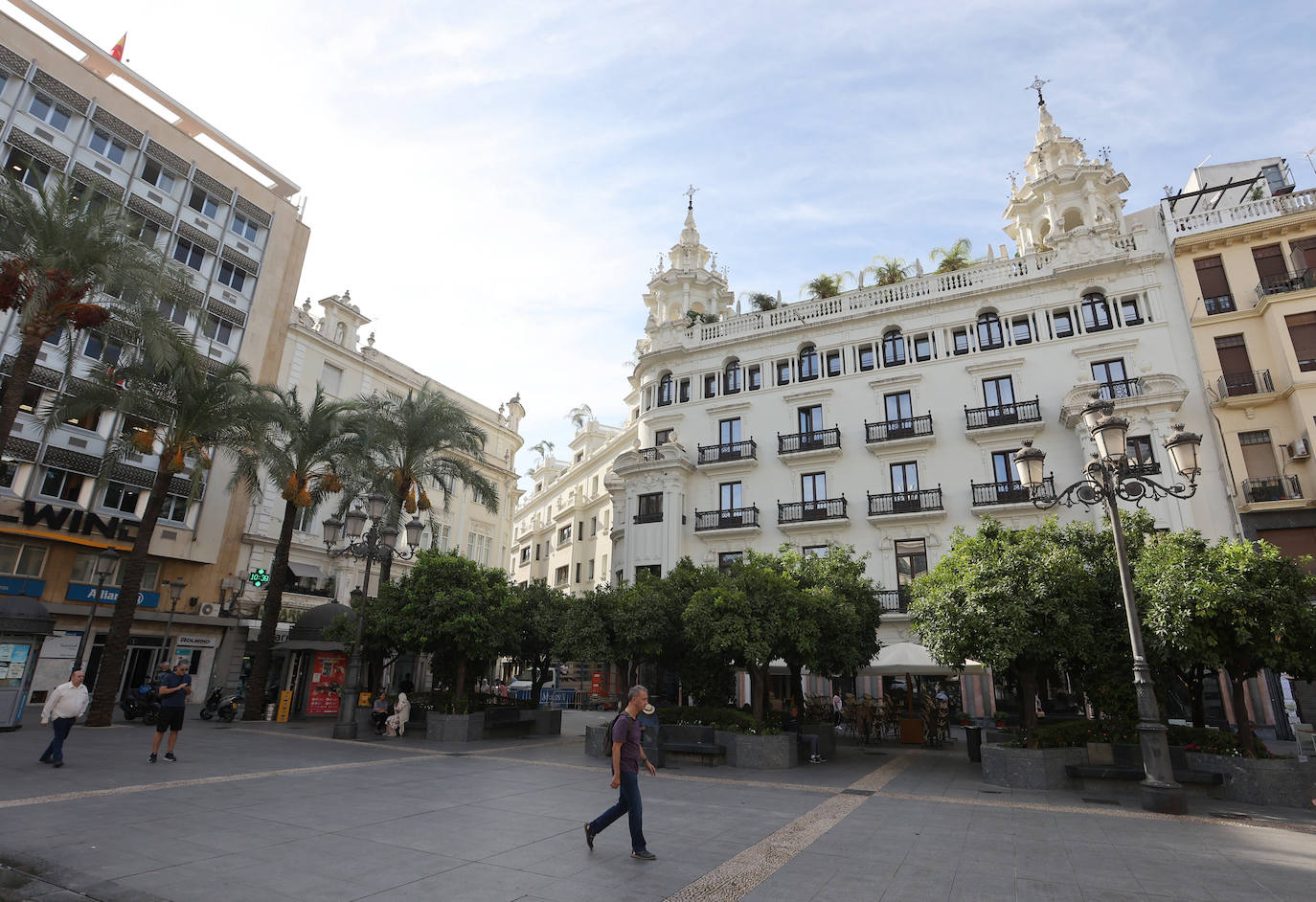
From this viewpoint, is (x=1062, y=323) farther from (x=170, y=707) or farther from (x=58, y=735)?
(x=58, y=735)

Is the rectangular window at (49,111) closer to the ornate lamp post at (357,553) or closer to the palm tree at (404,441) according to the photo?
the palm tree at (404,441)

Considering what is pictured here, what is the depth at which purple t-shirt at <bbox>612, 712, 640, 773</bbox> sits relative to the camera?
6980 mm

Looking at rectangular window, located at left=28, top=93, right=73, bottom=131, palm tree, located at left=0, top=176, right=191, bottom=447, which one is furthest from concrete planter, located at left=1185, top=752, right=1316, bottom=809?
rectangular window, located at left=28, top=93, right=73, bottom=131

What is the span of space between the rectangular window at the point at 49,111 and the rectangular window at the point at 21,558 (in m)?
17.2

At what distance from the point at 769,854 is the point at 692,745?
820cm

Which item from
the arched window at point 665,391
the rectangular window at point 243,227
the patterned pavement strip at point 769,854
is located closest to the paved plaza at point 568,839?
the patterned pavement strip at point 769,854

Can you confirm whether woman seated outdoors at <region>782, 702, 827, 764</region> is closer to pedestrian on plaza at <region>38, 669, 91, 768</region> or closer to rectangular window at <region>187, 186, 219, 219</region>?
pedestrian on plaza at <region>38, 669, 91, 768</region>

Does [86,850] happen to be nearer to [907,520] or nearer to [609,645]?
[609,645]

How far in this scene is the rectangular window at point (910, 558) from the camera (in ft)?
89.9

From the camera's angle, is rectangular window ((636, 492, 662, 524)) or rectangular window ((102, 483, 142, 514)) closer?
rectangular window ((102, 483, 142, 514))

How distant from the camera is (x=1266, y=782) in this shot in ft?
35.6

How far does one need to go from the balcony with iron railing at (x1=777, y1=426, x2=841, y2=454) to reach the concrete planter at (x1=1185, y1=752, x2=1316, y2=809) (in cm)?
1940

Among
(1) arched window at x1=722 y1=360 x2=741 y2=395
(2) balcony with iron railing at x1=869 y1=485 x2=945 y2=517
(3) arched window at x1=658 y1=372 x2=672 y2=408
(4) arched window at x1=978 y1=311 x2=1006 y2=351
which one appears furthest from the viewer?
(3) arched window at x1=658 y1=372 x2=672 y2=408

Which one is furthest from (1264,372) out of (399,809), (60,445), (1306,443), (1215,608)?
(60,445)
